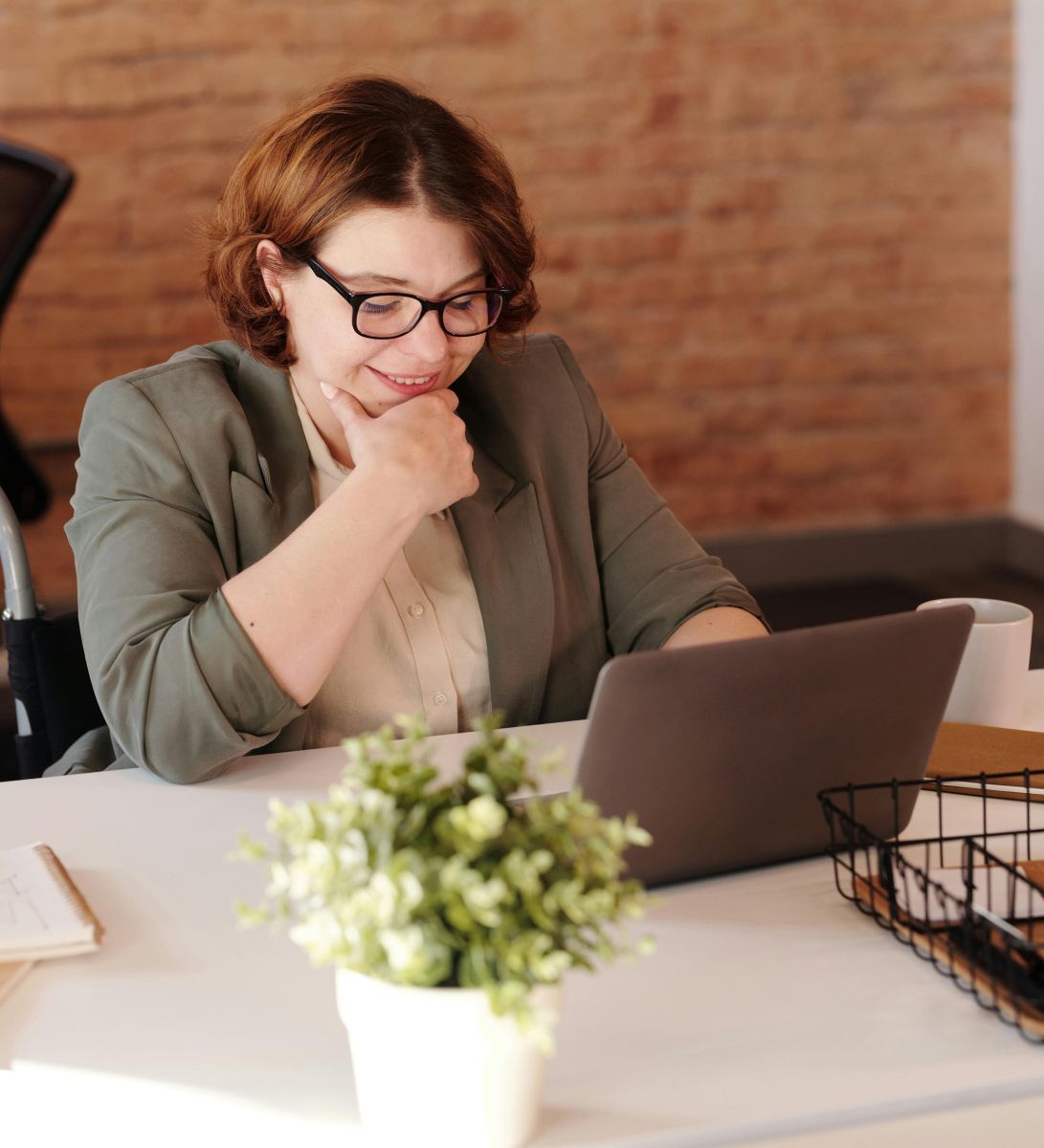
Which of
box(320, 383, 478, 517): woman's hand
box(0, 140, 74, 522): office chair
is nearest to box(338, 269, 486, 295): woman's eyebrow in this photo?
box(320, 383, 478, 517): woman's hand

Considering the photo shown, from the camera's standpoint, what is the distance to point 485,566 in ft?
5.29

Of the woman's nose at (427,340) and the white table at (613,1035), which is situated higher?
the woman's nose at (427,340)

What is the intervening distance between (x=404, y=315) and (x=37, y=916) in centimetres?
71

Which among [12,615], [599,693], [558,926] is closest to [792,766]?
[599,693]

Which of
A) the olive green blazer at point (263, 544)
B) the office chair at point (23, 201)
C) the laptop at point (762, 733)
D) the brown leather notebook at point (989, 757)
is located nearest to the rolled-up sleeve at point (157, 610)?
the olive green blazer at point (263, 544)

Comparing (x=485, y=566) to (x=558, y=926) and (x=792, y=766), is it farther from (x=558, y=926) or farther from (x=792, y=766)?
(x=558, y=926)

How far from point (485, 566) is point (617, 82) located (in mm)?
2892

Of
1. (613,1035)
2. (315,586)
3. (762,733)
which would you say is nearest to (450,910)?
(613,1035)

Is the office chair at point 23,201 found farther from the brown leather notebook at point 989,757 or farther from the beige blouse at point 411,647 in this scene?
the brown leather notebook at point 989,757

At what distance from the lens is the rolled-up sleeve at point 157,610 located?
1306 millimetres

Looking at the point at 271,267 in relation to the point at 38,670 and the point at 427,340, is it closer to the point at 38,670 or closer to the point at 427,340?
the point at 427,340

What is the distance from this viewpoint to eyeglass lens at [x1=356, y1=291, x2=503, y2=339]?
1474mm

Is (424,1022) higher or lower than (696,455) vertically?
higher

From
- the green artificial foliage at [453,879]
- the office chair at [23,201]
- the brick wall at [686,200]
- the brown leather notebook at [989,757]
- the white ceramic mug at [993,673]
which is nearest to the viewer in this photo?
the green artificial foliage at [453,879]
